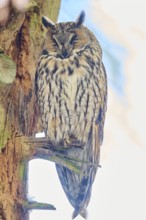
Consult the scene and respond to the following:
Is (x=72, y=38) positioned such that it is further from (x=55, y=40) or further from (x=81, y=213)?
(x=81, y=213)

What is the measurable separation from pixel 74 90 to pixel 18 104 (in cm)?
12

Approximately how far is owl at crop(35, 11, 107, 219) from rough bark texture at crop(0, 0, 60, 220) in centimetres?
2

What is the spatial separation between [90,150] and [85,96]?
0.12m

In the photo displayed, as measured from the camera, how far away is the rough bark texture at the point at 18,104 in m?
1.04

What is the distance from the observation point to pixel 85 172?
3.67 feet

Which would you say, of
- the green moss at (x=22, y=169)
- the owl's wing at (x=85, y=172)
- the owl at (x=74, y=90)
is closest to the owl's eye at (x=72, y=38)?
the owl at (x=74, y=90)

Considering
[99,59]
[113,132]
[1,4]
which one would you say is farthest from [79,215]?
[1,4]

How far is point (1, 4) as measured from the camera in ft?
3.49

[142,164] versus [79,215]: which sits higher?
[142,164]

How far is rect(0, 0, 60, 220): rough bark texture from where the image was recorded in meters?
1.04

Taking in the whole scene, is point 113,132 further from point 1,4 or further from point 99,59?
point 1,4

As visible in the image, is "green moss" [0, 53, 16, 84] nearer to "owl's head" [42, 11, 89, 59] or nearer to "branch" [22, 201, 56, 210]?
"owl's head" [42, 11, 89, 59]

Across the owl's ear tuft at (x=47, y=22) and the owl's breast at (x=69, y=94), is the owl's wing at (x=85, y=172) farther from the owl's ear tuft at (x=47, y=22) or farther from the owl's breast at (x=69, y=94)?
the owl's ear tuft at (x=47, y=22)

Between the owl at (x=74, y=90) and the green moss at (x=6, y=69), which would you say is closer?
the green moss at (x=6, y=69)
